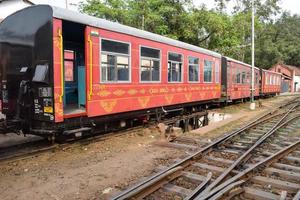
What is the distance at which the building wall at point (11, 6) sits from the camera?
2832 cm

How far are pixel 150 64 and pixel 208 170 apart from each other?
498cm

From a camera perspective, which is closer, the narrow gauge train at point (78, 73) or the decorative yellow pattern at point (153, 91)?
the narrow gauge train at point (78, 73)

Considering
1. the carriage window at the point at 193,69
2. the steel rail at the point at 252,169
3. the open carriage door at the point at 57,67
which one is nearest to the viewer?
the steel rail at the point at 252,169

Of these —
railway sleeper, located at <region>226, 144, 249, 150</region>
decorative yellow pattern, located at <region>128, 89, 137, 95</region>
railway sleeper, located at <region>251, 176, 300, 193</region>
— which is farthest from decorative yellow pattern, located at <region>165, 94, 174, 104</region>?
railway sleeper, located at <region>251, 176, 300, 193</region>

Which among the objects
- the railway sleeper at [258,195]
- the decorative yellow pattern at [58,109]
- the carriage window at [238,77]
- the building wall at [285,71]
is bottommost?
the railway sleeper at [258,195]

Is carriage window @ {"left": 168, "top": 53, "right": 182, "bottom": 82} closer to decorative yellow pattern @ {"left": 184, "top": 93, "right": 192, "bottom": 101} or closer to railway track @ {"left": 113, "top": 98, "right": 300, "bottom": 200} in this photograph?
decorative yellow pattern @ {"left": 184, "top": 93, "right": 192, "bottom": 101}

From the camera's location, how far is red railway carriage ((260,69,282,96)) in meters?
31.6

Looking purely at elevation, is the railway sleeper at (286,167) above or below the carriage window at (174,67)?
below

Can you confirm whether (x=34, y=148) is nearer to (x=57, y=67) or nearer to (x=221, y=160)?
(x=57, y=67)

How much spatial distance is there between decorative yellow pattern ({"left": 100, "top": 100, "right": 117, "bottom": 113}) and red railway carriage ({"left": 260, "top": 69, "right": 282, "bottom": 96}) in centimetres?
2513

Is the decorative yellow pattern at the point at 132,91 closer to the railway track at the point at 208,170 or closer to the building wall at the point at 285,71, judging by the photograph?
the railway track at the point at 208,170

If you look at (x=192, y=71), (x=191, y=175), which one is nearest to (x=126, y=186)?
(x=191, y=175)

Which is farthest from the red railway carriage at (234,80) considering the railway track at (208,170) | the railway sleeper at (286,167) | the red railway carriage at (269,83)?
the railway sleeper at (286,167)

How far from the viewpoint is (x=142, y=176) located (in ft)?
19.2
